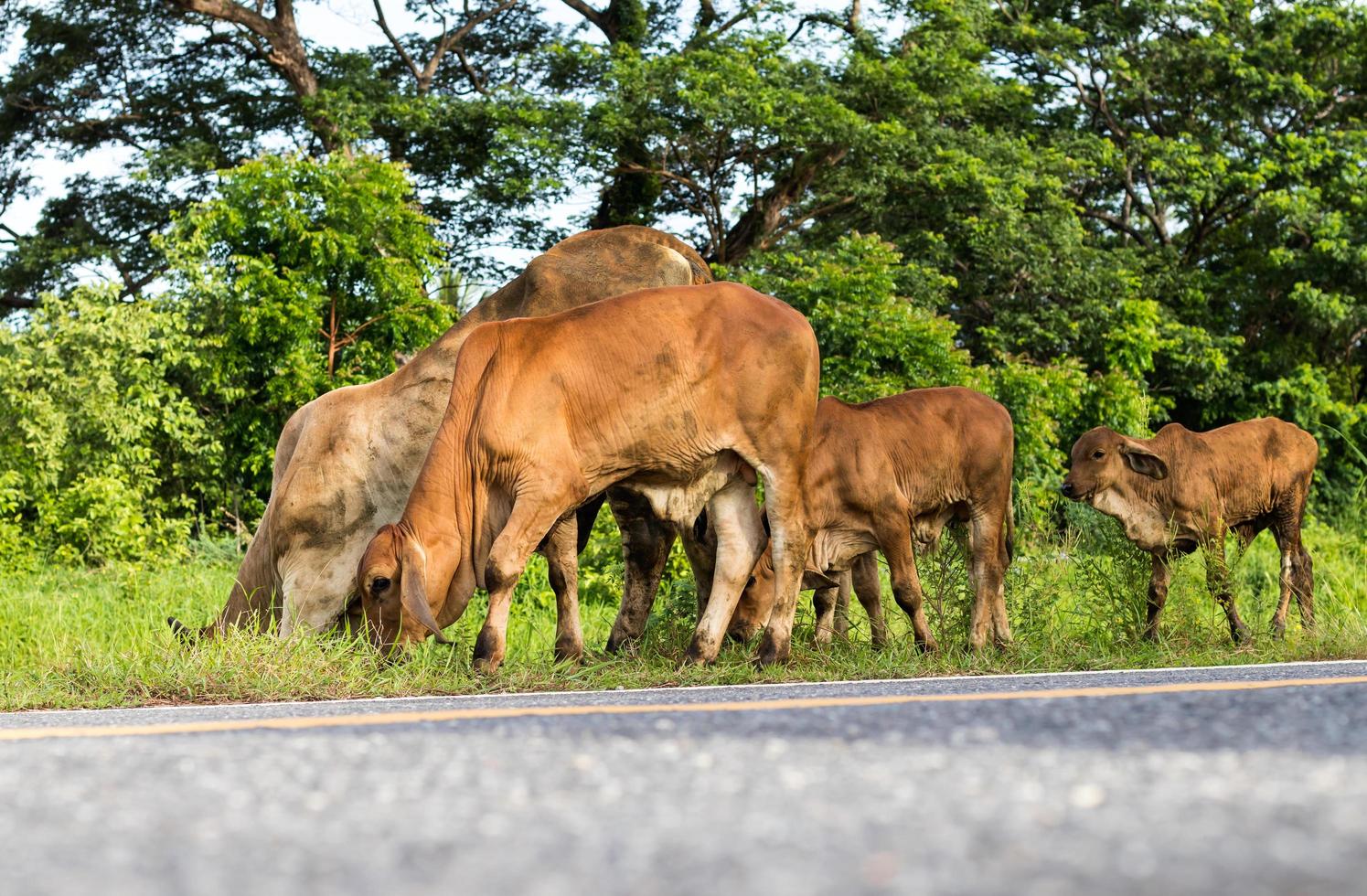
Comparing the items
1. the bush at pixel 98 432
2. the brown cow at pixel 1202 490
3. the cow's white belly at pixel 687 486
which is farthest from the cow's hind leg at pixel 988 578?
the bush at pixel 98 432

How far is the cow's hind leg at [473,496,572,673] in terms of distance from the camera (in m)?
7.01

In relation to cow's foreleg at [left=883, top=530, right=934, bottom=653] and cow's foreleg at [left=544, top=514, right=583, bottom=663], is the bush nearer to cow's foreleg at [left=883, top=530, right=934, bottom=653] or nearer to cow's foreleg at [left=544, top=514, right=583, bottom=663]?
cow's foreleg at [left=544, top=514, right=583, bottom=663]

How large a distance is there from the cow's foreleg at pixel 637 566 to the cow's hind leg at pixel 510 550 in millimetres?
1312

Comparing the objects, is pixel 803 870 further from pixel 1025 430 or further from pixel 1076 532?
pixel 1025 430

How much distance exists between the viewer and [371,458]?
878 centimetres

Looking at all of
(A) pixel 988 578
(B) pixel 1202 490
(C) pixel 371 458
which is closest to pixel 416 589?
(C) pixel 371 458

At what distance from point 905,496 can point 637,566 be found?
5.03ft

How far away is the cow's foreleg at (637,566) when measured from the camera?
8.41 meters

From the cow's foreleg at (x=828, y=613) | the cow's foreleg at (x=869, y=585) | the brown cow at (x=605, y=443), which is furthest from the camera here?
the cow's foreleg at (x=828, y=613)

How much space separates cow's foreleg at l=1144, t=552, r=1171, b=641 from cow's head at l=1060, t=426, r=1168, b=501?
0.63 metres

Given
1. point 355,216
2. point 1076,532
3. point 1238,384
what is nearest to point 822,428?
point 1076,532

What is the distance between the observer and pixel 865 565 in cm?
887

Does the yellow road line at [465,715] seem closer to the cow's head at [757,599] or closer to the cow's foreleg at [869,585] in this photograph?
the cow's head at [757,599]

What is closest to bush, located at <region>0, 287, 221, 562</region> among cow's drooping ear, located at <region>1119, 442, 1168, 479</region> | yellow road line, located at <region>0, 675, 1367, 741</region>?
cow's drooping ear, located at <region>1119, 442, 1168, 479</region>
